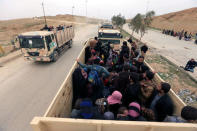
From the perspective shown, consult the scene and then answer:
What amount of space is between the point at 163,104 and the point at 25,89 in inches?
228

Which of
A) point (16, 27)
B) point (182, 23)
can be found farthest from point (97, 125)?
point (182, 23)

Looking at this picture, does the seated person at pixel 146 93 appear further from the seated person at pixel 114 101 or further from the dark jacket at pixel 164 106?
the seated person at pixel 114 101

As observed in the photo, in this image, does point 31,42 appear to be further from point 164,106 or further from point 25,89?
point 164,106

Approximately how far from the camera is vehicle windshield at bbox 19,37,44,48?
7.16 meters

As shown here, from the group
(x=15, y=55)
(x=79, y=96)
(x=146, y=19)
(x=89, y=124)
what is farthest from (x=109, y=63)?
(x=146, y=19)

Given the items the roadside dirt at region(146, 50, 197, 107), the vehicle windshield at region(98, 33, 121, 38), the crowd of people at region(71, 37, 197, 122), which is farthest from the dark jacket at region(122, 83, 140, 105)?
the vehicle windshield at region(98, 33, 121, 38)

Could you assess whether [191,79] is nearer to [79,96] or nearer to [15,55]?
[79,96]

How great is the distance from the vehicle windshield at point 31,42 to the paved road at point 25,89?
1.48 meters

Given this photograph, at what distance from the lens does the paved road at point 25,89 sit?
3.98 meters

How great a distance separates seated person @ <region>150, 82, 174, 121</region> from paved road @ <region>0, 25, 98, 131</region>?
12.6 ft

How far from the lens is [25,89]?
215 inches

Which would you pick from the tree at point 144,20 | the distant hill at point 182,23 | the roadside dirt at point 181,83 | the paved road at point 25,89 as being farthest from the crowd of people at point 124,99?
the distant hill at point 182,23

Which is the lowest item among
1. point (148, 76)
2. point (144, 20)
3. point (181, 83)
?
point (181, 83)

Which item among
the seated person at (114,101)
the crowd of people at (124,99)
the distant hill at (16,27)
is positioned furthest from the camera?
the distant hill at (16,27)
